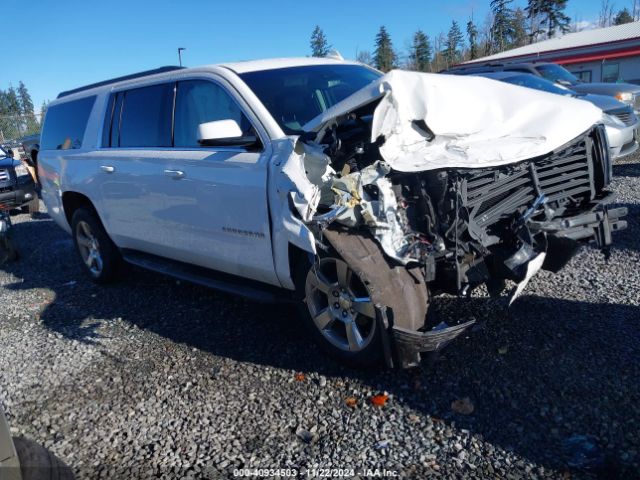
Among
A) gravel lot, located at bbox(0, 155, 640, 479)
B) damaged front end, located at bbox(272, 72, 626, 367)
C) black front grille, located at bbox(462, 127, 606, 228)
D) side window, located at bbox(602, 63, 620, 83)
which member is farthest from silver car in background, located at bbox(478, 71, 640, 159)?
side window, located at bbox(602, 63, 620, 83)

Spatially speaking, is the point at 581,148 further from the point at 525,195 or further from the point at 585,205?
the point at 525,195

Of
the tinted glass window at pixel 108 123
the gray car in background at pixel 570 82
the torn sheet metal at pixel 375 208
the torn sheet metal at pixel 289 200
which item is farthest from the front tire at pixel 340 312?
the gray car in background at pixel 570 82

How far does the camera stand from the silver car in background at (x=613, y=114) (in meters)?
7.88

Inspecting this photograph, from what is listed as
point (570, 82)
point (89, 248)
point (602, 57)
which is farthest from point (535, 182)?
point (602, 57)

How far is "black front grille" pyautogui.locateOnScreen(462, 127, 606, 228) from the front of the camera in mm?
3254

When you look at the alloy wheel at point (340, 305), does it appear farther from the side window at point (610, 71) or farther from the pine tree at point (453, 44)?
the pine tree at point (453, 44)

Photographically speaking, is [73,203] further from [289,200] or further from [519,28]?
[519,28]

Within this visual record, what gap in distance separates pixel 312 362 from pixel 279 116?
1.72 meters

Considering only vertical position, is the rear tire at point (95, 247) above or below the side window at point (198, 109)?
below

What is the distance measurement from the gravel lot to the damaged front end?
436 mm

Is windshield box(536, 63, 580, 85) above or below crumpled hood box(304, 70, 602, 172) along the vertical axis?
above

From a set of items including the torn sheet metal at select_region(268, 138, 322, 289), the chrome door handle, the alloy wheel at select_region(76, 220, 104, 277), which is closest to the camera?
the torn sheet metal at select_region(268, 138, 322, 289)

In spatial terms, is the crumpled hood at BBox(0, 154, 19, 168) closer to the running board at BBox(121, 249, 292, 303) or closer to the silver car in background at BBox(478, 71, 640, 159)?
the running board at BBox(121, 249, 292, 303)

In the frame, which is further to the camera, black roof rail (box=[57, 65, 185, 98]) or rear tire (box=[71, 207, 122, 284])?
rear tire (box=[71, 207, 122, 284])
